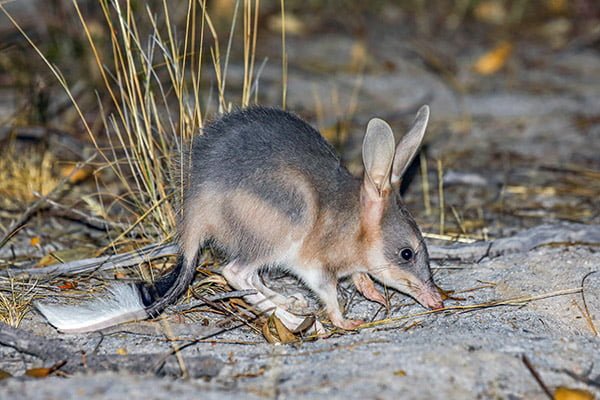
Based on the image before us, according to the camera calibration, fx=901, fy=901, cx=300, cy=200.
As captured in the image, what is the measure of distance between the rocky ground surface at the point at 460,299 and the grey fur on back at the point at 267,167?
1.76 feet

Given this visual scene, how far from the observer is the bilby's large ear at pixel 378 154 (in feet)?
12.4

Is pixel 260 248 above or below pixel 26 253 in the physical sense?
above

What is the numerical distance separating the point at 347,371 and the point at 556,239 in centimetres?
188

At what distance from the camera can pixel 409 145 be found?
403cm

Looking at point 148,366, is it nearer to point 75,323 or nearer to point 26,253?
point 75,323

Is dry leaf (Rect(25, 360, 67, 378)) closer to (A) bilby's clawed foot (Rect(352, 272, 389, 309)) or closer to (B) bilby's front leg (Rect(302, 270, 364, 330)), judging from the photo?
(B) bilby's front leg (Rect(302, 270, 364, 330))

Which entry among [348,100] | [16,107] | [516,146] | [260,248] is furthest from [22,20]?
[260,248]

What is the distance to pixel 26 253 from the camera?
4.66 metres

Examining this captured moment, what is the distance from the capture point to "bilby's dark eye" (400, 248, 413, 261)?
4018 millimetres

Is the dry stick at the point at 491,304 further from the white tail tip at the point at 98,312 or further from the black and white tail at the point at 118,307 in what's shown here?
the white tail tip at the point at 98,312

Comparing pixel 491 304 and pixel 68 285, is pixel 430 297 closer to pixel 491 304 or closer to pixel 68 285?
pixel 491 304

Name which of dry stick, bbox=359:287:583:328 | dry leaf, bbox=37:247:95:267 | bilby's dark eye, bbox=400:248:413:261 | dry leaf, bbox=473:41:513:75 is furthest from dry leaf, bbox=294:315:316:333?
dry leaf, bbox=473:41:513:75

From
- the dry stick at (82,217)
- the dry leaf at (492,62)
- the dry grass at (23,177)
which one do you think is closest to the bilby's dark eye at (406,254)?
the dry stick at (82,217)

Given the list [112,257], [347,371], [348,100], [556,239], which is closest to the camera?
[347,371]
